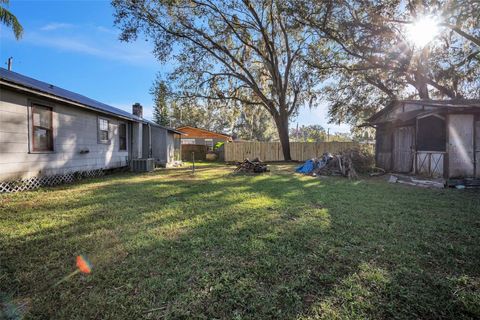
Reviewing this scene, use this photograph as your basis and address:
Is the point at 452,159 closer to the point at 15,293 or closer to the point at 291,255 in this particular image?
the point at 291,255

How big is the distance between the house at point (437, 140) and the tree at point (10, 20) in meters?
14.7

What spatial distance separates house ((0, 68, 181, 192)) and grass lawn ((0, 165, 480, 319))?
66.4 inches

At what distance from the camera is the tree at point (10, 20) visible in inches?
304

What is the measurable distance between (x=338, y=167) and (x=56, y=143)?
428 inches

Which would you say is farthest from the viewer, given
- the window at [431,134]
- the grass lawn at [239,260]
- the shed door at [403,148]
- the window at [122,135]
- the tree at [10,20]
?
the window at [122,135]

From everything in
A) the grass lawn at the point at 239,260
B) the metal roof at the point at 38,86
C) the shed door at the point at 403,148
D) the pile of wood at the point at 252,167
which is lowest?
the grass lawn at the point at 239,260

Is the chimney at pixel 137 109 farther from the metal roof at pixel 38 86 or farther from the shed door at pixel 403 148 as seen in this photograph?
the shed door at pixel 403 148

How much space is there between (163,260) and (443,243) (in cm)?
360

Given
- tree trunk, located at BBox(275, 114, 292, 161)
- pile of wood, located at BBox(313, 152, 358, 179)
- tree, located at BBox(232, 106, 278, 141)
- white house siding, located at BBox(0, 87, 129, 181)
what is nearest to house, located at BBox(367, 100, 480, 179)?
pile of wood, located at BBox(313, 152, 358, 179)

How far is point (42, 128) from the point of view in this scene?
6902 millimetres

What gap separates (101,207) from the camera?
4.75 meters

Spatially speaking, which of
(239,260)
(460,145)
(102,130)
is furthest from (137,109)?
(460,145)

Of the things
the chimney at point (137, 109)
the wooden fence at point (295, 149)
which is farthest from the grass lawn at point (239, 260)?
the wooden fence at point (295, 149)

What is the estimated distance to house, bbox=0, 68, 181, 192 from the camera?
19.1 ft
